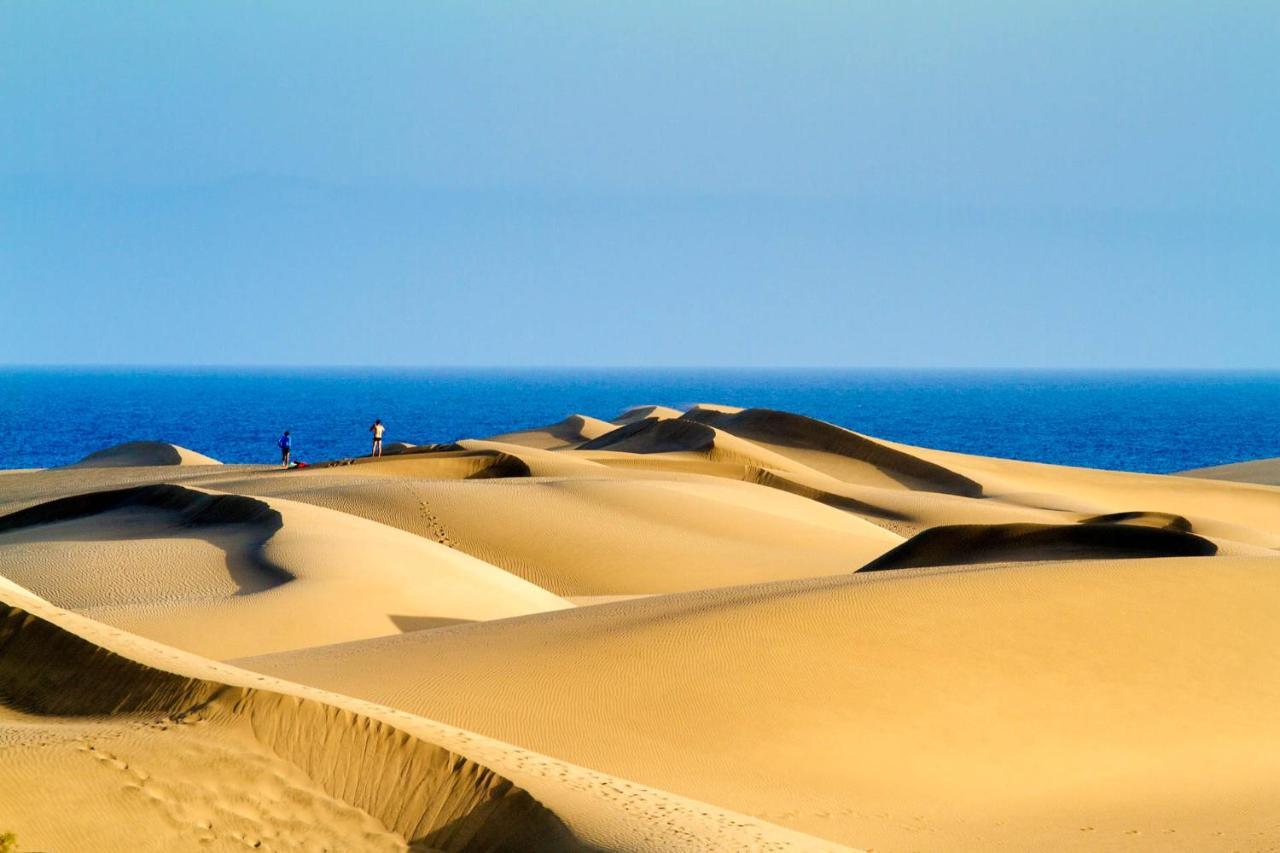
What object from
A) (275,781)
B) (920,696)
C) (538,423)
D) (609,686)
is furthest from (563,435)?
(538,423)

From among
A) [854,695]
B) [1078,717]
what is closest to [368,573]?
[854,695]

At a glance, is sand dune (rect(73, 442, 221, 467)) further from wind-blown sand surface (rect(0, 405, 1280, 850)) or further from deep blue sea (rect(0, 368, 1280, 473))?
deep blue sea (rect(0, 368, 1280, 473))

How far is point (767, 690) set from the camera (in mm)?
9891

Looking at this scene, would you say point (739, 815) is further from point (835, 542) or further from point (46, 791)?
point (835, 542)

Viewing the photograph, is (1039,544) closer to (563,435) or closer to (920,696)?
(920,696)

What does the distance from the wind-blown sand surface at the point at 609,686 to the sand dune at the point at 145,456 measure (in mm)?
16252

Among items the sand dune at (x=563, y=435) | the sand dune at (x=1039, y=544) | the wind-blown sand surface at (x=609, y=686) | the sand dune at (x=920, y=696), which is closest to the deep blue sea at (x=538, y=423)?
the sand dune at (x=563, y=435)

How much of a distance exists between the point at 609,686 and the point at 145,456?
31.7 m

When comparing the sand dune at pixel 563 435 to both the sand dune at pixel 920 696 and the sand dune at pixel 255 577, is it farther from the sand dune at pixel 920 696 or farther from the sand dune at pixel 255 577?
the sand dune at pixel 920 696

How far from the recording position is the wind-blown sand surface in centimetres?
634

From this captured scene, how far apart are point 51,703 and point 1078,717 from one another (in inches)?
247

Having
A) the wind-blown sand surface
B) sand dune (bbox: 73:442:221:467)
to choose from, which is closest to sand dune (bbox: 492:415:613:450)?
sand dune (bbox: 73:442:221:467)

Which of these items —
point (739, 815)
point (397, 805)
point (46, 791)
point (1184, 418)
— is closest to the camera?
point (46, 791)

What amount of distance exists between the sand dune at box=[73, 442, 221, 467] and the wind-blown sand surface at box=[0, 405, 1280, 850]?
1625 centimetres
